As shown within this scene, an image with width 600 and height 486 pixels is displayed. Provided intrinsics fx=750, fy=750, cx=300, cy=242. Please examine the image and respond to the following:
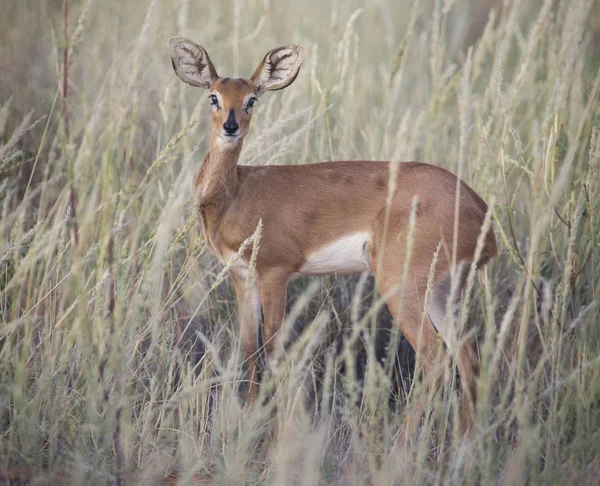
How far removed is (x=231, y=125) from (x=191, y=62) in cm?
57

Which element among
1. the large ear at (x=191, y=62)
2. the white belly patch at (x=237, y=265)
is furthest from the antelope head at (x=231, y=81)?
the white belly patch at (x=237, y=265)

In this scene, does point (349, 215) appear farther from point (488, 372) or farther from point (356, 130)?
point (356, 130)

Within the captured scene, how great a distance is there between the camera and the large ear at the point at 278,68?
13.6ft

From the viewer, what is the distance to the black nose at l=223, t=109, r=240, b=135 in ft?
12.8

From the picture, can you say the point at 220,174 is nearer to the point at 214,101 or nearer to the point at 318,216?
the point at 214,101

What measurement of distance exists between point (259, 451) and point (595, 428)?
145 centimetres

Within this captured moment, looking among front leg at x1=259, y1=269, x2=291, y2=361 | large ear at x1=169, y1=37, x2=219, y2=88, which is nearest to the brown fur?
front leg at x1=259, y1=269, x2=291, y2=361

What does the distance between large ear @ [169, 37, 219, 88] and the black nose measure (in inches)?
16.5

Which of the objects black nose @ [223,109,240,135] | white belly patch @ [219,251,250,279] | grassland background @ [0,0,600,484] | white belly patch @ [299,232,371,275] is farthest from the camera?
white belly patch @ [219,251,250,279]

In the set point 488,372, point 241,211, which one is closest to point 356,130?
point 241,211

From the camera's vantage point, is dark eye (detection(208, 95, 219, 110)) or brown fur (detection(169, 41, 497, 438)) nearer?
brown fur (detection(169, 41, 497, 438))

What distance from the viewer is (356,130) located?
6.40m

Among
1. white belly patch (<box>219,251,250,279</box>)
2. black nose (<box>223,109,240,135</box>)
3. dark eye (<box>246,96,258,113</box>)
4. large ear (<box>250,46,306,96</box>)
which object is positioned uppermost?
large ear (<box>250,46,306,96</box>)

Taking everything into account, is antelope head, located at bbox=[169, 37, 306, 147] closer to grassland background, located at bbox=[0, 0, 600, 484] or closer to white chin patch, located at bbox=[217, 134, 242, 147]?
white chin patch, located at bbox=[217, 134, 242, 147]
